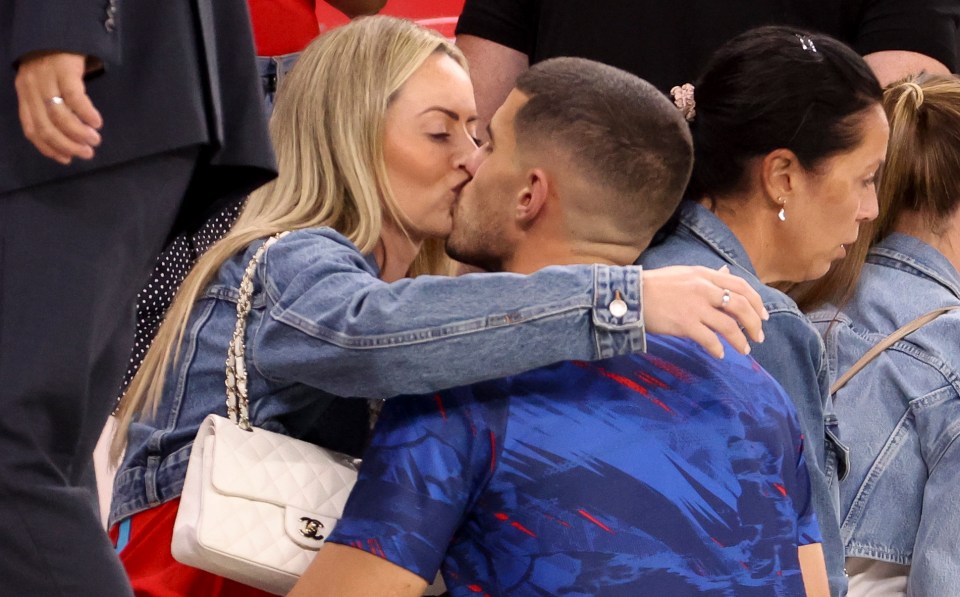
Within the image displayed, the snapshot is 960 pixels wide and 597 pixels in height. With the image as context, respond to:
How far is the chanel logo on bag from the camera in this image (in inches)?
71.5

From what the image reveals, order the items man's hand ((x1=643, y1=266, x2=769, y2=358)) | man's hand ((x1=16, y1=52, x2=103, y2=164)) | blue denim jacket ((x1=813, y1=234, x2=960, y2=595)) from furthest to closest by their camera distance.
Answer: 1. blue denim jacket ((x1=813, y1=234, x2=960, y2=595))
2. man's hand ((x1=643, y1=266, x2=769, y2=358))
3. man's hand ((x1=16, y1=52, x2=103, y2=164))

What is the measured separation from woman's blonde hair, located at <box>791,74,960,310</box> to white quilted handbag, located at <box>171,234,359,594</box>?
3.85ft

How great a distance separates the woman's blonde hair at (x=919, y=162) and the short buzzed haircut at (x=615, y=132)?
0.83 m

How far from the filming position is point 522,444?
1.63m

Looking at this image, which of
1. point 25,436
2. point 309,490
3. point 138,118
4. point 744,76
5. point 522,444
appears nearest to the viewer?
point 25,436

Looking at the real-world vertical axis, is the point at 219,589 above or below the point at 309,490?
below

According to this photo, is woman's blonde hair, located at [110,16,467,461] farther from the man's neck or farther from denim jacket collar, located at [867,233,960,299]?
denim jacket collar, located at [867,233,960,299]

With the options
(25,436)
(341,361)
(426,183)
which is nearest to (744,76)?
(426,183)

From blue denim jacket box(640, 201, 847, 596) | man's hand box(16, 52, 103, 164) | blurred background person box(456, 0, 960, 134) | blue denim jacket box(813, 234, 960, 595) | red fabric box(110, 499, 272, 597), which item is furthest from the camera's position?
blurred background person box(456, 0, 960, 134)

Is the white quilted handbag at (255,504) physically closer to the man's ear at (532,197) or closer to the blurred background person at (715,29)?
the man's ear at (532,197)

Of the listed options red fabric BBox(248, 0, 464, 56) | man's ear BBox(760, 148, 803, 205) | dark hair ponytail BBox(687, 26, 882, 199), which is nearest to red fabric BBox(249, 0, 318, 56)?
red fabric BBox(248, 0, 464, 56)

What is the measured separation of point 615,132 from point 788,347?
1.58 feet

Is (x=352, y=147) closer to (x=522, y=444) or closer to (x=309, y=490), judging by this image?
(x=309, y=490)

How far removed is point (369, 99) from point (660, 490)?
0.97 meters
